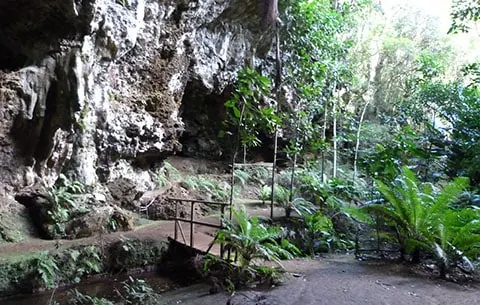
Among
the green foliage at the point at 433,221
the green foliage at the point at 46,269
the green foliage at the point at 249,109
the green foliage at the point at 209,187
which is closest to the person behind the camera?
the green foliage at the point at 433,221

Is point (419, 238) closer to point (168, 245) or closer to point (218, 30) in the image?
point (168, 245)

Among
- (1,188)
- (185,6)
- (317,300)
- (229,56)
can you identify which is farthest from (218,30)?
(317,300)

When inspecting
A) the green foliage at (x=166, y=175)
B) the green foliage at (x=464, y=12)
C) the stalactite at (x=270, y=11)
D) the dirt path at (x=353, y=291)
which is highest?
the stalactite at (x=270, y=11)

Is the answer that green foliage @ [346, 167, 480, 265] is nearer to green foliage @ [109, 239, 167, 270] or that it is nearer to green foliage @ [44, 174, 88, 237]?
green foliage @ [109, 239, 167, 270]

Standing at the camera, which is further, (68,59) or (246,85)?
(246,85)

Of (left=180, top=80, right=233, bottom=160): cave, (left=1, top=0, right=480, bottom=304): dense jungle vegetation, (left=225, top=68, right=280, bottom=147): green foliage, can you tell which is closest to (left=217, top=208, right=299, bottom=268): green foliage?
(left=1, top=0, right=480, bottom=304): dense jungle vegetation

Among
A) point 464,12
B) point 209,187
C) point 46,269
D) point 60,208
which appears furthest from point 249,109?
point 209,187

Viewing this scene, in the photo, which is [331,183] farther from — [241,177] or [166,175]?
[166,175]

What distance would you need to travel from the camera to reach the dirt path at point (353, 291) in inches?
196

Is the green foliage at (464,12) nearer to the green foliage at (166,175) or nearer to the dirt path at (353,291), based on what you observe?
the dirt path at (353,291)

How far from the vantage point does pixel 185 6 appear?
36.2 feet

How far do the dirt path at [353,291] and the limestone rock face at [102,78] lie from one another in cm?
457

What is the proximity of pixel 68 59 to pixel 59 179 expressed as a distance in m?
2.62

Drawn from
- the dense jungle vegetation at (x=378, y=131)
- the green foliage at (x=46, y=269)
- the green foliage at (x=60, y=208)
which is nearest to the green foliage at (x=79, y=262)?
the green foliage at (x=46, y=269)
